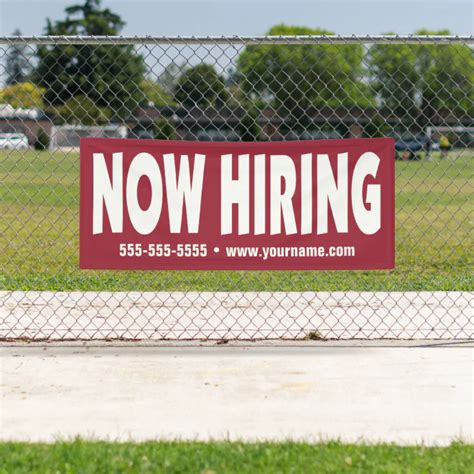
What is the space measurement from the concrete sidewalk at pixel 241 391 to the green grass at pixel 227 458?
0.62ft

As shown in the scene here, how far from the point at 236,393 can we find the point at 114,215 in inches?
58.4

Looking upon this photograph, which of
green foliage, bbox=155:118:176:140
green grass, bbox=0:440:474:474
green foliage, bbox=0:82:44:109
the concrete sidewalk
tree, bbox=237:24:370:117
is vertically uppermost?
tree, bbox=237:24:370:117

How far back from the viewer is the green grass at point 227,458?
3.62 m

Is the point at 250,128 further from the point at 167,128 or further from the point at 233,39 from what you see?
the point at 233,39

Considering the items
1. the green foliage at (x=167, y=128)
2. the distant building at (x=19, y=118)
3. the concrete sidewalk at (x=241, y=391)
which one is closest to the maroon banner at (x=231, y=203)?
the concrete sidewalk at (x=241, y=391)

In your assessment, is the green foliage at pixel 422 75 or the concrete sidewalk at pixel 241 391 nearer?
the concrete sidewalk at pixel 241 391

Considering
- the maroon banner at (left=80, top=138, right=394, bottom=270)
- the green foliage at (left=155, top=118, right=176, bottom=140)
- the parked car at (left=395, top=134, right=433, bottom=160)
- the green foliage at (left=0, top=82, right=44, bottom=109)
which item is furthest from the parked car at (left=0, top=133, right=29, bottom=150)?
the parked car at (left=395, top=134, right=433, bottom=160)

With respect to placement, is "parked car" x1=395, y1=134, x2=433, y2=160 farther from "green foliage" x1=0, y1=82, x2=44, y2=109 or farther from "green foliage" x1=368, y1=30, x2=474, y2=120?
"green foliage" x1=0, y1=82, x2=44, y2=109

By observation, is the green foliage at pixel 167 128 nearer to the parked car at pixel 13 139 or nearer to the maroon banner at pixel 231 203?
the parked car at pixel 13 139

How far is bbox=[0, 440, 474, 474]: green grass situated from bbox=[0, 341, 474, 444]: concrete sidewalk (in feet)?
0.62

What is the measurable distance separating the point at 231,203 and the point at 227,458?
223cm

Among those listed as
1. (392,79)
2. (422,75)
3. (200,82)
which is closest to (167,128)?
(422,75)

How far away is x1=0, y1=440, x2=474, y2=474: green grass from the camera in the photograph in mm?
3619

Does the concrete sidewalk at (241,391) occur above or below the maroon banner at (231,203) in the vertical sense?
below
